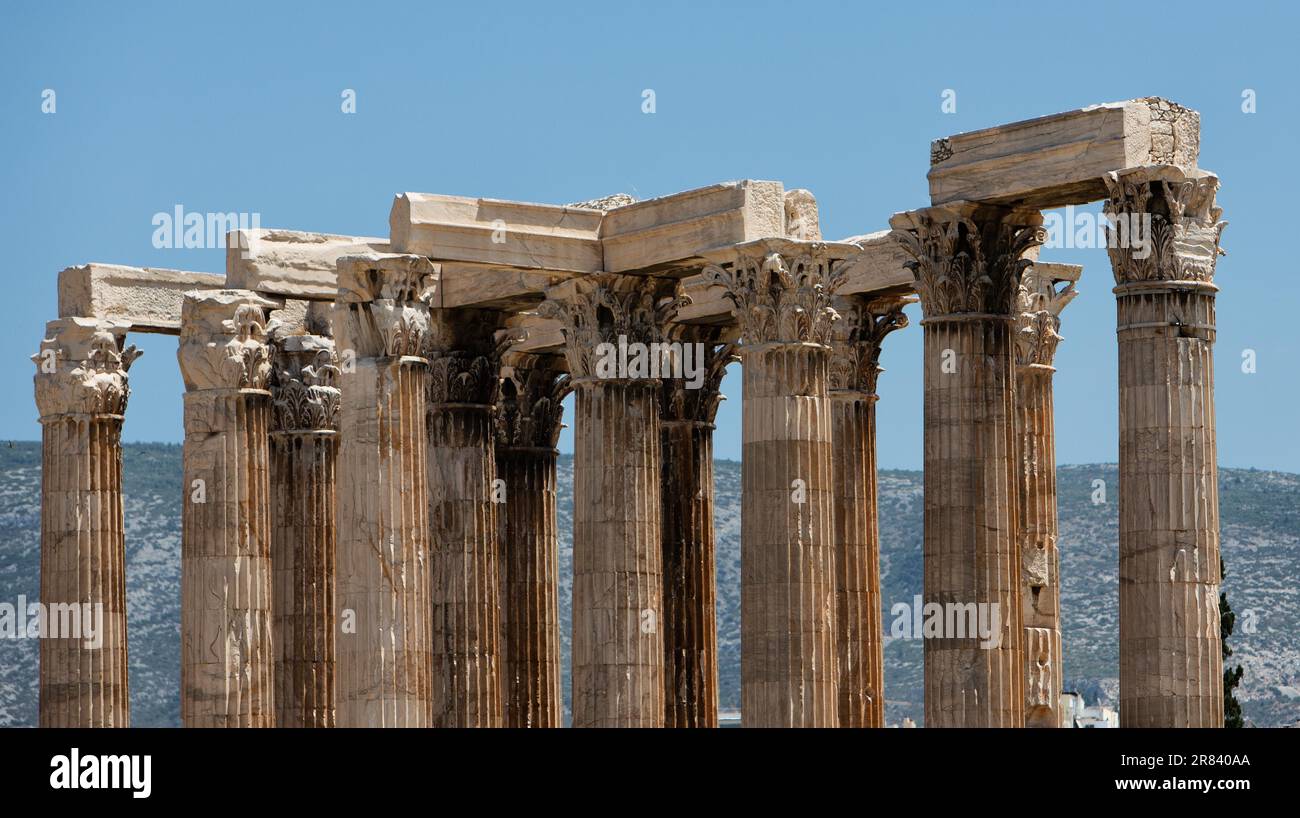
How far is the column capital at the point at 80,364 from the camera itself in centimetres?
6594

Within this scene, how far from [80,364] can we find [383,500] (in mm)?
11297

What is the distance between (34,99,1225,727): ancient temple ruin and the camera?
5625 centimetres

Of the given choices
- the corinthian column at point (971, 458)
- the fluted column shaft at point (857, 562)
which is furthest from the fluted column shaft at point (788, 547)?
the fluted column shaft at point (857, 562)

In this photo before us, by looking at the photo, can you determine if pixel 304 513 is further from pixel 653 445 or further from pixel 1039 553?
pixel 1039 553

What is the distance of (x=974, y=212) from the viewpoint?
6050cm

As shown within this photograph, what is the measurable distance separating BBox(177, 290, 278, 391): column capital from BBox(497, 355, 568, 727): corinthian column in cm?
1394

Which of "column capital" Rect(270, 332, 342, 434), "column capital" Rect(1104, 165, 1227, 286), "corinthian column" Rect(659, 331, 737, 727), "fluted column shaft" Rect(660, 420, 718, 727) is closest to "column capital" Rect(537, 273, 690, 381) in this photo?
"column capital" Rect(270, 332, 342, 434)

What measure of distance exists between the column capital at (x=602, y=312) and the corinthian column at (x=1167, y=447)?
11705 millimetres

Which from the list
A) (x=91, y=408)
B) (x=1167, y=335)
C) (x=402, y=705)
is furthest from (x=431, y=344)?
(x=1167, y=335)

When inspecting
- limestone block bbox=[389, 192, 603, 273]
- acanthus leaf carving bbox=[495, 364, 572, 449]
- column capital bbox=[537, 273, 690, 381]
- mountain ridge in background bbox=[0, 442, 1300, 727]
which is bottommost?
mountain ridge in background bbox=[0, 442, 1300, 727]

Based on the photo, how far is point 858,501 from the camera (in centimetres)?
6931

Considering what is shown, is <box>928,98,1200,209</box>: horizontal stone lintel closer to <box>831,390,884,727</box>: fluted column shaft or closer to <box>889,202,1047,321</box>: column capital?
<box>889,202,1047,321</box>: column capital
